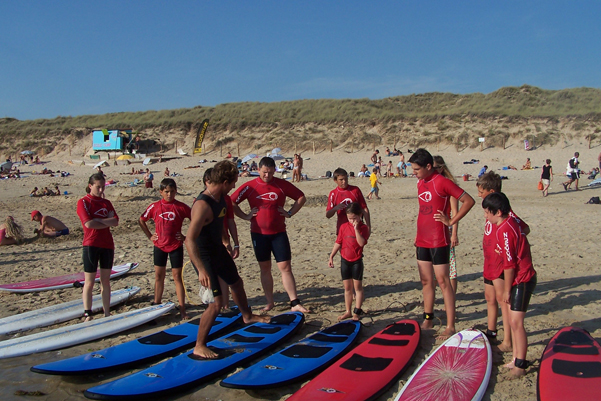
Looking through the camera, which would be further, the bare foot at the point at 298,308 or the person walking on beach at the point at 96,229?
the bare foot at the point at 298,308

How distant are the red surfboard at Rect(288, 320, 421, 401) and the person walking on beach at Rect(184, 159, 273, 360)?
42.3 inches

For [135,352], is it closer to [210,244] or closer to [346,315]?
[210,244]

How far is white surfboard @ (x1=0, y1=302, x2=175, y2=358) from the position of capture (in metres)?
4.52

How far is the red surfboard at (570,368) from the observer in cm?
326

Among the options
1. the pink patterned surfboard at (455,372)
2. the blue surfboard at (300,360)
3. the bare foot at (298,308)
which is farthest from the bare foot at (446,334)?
the bare foot at (298,308)

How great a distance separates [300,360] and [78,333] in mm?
2564

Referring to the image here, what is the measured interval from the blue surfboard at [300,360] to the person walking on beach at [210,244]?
539 millimetres

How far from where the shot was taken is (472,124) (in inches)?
1374

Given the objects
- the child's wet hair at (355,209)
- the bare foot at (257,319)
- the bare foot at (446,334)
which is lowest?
the bare foot at (446,334)

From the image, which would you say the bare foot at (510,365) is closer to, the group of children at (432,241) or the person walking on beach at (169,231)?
the group of children at (432,241)

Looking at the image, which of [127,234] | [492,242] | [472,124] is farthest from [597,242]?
[472,124]

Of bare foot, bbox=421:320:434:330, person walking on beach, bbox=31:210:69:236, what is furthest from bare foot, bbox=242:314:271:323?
person walking on beach, bbox=31:210:69:236

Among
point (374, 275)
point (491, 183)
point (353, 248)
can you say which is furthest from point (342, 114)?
point (491, 183)

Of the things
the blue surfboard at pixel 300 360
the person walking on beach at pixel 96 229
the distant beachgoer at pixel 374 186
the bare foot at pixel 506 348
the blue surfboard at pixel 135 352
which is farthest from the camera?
the distant beachgoer at pixel 374 186
